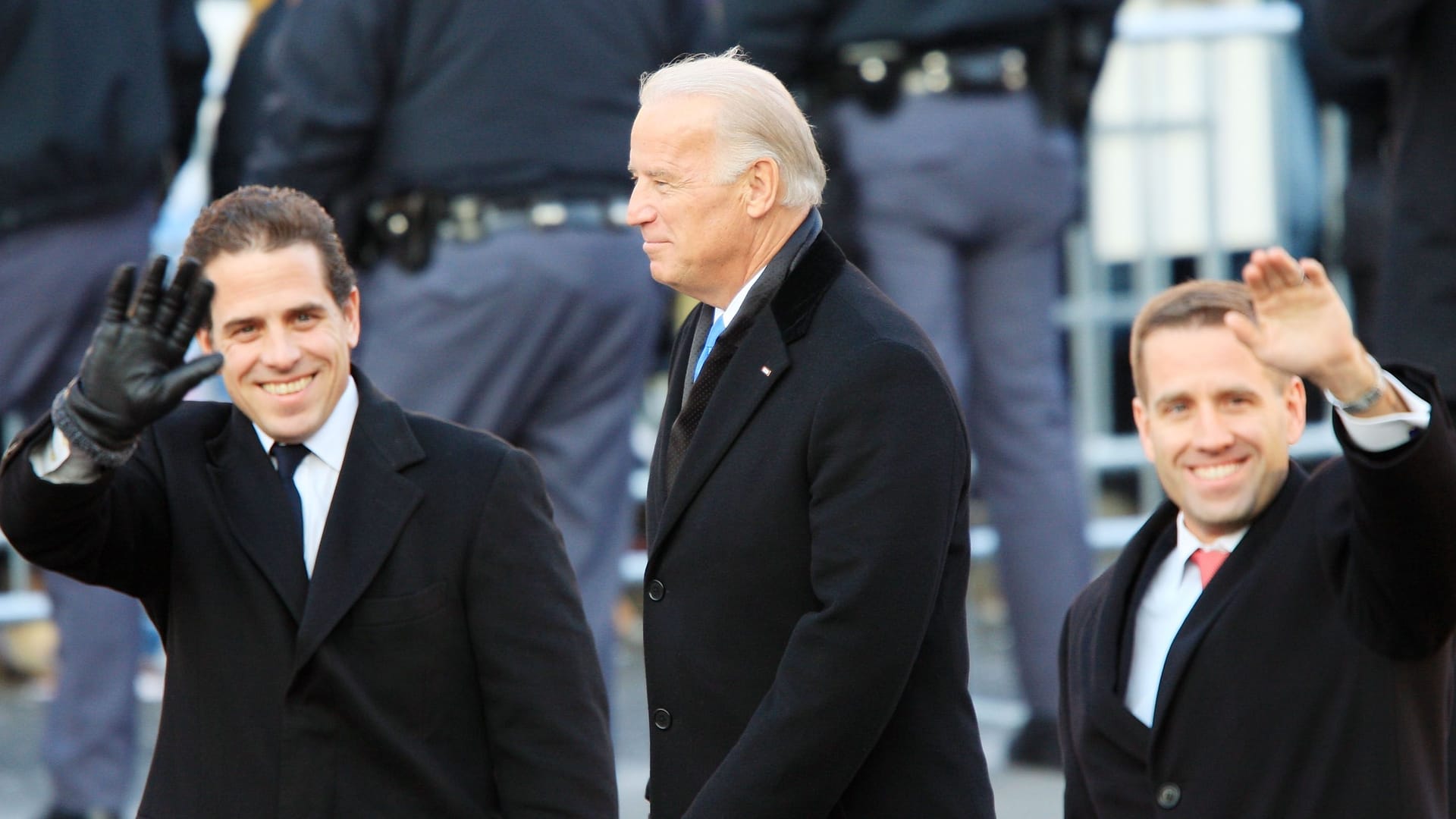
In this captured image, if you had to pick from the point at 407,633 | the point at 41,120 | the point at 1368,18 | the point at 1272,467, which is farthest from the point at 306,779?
the point at 41,120

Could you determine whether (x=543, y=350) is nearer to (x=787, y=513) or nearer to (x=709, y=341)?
(x=709, y=341)

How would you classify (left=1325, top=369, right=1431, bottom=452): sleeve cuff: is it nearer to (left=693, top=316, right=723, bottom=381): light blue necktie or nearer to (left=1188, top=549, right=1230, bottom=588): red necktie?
(left=1188, top=549, right=1230, bottom=588): red necktie

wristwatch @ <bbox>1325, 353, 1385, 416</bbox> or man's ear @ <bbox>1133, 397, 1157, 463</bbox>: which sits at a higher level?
wristwatch @ <bbox>1325, 353, 1385, 416</bbox>

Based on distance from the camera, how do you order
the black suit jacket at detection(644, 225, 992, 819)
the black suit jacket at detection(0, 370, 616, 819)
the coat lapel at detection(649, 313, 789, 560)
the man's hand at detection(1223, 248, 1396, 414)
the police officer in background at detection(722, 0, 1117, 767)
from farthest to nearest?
the police officer in background at detection(722, 0, 1117, 767)
the black suit jacket at detection(0, 370, 616, 819)
the coat lapel at detection(649, 313, 789, 560)
the black suit jacket at detection(644, 225, 992, 819)
the man's hand at detection(1223, 248, 1396, 414)

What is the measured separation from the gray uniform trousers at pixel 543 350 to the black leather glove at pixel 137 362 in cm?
239

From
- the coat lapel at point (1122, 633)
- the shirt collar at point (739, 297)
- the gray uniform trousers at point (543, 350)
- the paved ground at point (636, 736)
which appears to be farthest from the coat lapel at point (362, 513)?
the paved ground at point (636, 736)

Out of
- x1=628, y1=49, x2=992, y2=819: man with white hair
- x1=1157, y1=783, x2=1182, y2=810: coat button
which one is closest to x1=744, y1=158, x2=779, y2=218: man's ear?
x1=628, y1=49, x2=992, y2=819: man with white hair

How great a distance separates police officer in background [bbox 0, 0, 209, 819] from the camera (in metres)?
5.27

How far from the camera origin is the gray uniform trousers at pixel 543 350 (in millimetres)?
5234

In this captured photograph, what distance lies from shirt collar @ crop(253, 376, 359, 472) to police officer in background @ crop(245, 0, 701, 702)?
2.00 metres

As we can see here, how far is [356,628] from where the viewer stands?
3070mm

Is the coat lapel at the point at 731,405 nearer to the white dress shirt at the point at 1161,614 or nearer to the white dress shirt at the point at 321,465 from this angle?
A: the white dress shirt at the point at 321,465

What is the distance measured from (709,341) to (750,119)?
34cm

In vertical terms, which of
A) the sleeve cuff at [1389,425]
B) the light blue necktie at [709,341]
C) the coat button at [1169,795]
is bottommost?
the coat button at [1169,795]
